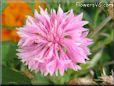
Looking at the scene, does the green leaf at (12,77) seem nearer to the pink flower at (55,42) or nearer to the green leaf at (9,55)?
the green leaf at (9,55)

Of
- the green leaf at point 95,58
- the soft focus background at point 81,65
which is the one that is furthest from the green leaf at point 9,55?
Answer: the green leaf at point 95,58

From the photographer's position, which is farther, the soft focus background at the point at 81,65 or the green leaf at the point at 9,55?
the green leaf at the point at 9,55

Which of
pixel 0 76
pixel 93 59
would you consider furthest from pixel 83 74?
pixel 0 76

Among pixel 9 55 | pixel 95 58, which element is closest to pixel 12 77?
pixel 9 55

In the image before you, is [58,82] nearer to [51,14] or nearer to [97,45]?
[97,45]

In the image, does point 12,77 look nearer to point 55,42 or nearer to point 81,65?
point 81,65

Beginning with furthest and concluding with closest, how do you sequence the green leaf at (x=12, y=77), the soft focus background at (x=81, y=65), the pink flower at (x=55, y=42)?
the green leaf at (x=12, y=77), the soft focus background at (x=81, y=65), the pink flower at (x=55, y=42)

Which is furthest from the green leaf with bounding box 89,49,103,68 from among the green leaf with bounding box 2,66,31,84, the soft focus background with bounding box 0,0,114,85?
the green leaf with bounding box 2,66,31,84

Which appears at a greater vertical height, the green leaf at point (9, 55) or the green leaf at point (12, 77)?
the green leaf at point (9, 55)
